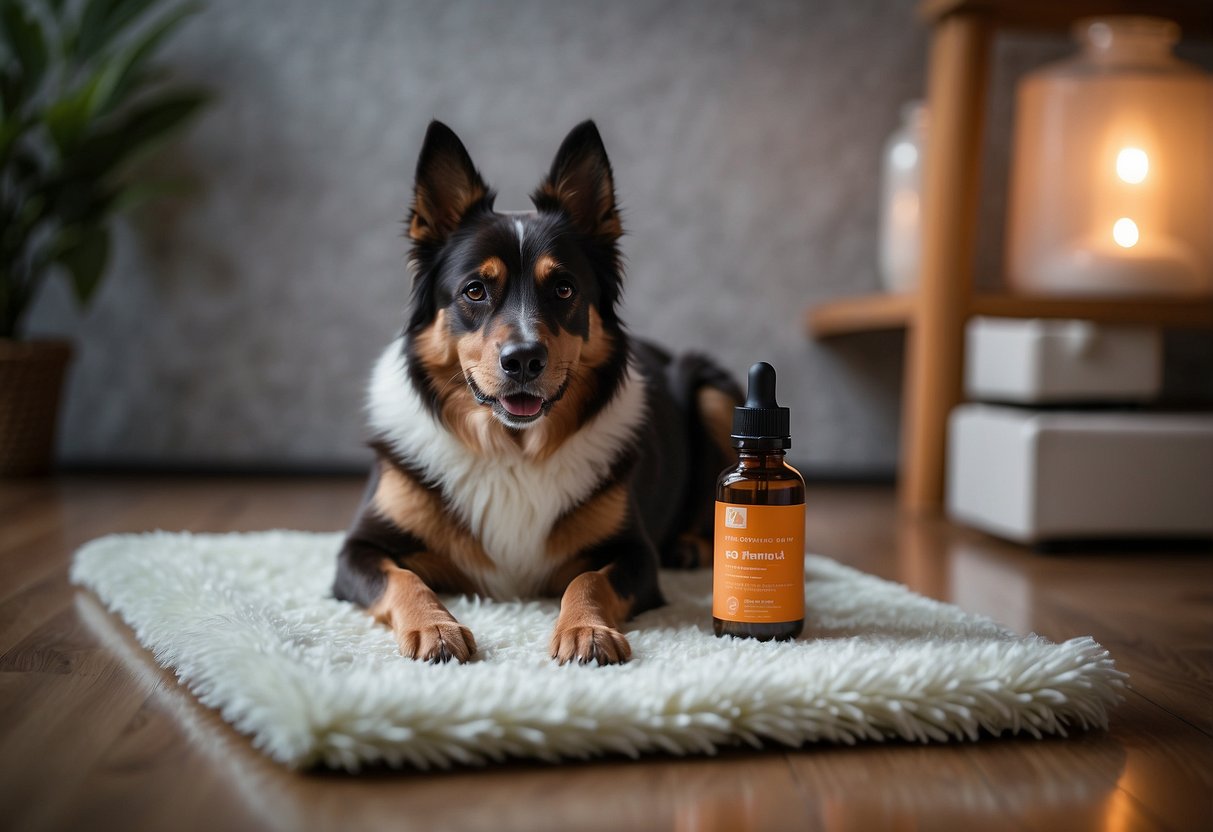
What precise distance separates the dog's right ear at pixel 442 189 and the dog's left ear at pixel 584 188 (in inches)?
4.6

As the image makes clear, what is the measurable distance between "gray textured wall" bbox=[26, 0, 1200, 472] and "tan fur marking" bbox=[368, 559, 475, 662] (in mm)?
2461

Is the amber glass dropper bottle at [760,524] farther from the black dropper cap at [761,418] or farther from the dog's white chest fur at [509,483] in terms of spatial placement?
the dog's white chest fur at [509,483]

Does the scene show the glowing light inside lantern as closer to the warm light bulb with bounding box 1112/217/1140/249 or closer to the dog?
the warm light bulb with bounding box 1112/217/1140/249

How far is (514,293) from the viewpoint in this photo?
1807 millimetres

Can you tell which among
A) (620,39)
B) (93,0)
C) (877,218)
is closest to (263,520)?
(93,0)

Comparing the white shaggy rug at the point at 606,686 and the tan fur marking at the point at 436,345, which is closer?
the white shaggy rug at the point at 606,686

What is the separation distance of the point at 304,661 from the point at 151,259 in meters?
3.07

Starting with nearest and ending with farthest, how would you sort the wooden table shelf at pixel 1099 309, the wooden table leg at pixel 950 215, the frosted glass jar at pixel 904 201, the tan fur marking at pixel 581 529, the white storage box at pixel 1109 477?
the tan fur marking at pixel 581 529 < the white storage box at pixel 1109 477 < the wooden table shelf at pixel 1099 309 < the wooden table leg at pixel 950 215 < the frosted glass jar at pixel 904 201

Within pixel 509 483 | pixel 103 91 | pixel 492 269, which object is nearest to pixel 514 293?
pixel 492 269

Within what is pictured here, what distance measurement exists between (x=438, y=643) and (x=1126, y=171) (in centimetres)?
274

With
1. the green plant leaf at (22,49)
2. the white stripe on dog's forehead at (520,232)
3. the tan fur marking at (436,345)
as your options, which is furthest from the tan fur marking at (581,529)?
the green plant leaf at (22,49)

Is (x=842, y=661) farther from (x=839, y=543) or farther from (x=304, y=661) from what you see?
(x=839, y=543)

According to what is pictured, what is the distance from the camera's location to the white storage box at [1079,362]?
2904 mm

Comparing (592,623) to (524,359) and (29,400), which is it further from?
(29,400)
